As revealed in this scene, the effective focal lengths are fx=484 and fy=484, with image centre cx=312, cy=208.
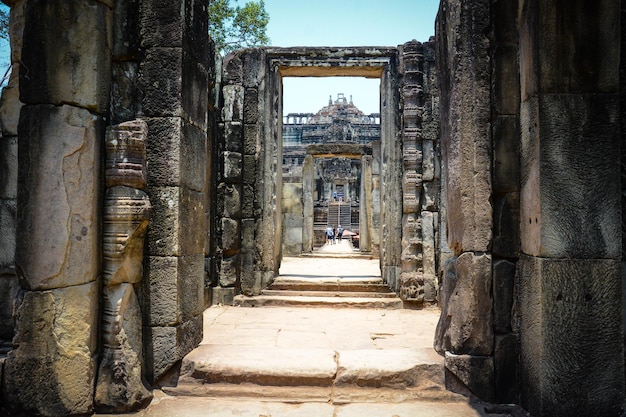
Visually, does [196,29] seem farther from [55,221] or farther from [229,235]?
[229,235]

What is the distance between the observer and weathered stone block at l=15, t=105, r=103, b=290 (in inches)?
122

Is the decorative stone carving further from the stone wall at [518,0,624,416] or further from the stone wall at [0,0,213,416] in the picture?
the stone wall at [518,0,624,416]

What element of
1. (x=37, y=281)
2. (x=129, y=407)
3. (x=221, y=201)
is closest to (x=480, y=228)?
(x=129, y=407)

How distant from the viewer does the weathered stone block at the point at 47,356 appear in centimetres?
309

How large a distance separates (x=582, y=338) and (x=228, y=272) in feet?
15.7

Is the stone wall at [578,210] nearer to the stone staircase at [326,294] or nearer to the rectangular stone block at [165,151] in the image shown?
the rectangular stone block at [165,151]

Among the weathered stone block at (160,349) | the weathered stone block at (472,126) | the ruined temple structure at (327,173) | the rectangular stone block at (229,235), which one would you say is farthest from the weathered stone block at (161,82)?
the ruined temple structure at (327,173)

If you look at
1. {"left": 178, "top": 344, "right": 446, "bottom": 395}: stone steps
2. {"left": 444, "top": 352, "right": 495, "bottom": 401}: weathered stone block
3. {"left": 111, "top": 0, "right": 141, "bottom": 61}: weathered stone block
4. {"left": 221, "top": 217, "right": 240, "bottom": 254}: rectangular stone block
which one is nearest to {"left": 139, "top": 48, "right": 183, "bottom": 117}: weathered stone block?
{"left": 111, "top": 0, "right": 141, "bottom": 61}: weathered stone block

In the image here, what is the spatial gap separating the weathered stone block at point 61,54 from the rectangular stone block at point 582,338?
325cm

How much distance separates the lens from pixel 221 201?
22.6ft

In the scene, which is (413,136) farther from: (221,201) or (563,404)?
(563,404)

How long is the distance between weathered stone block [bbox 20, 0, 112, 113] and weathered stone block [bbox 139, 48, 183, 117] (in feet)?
1.25

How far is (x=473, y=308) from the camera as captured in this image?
3496mm

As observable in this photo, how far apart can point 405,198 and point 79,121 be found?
460 centimetres
